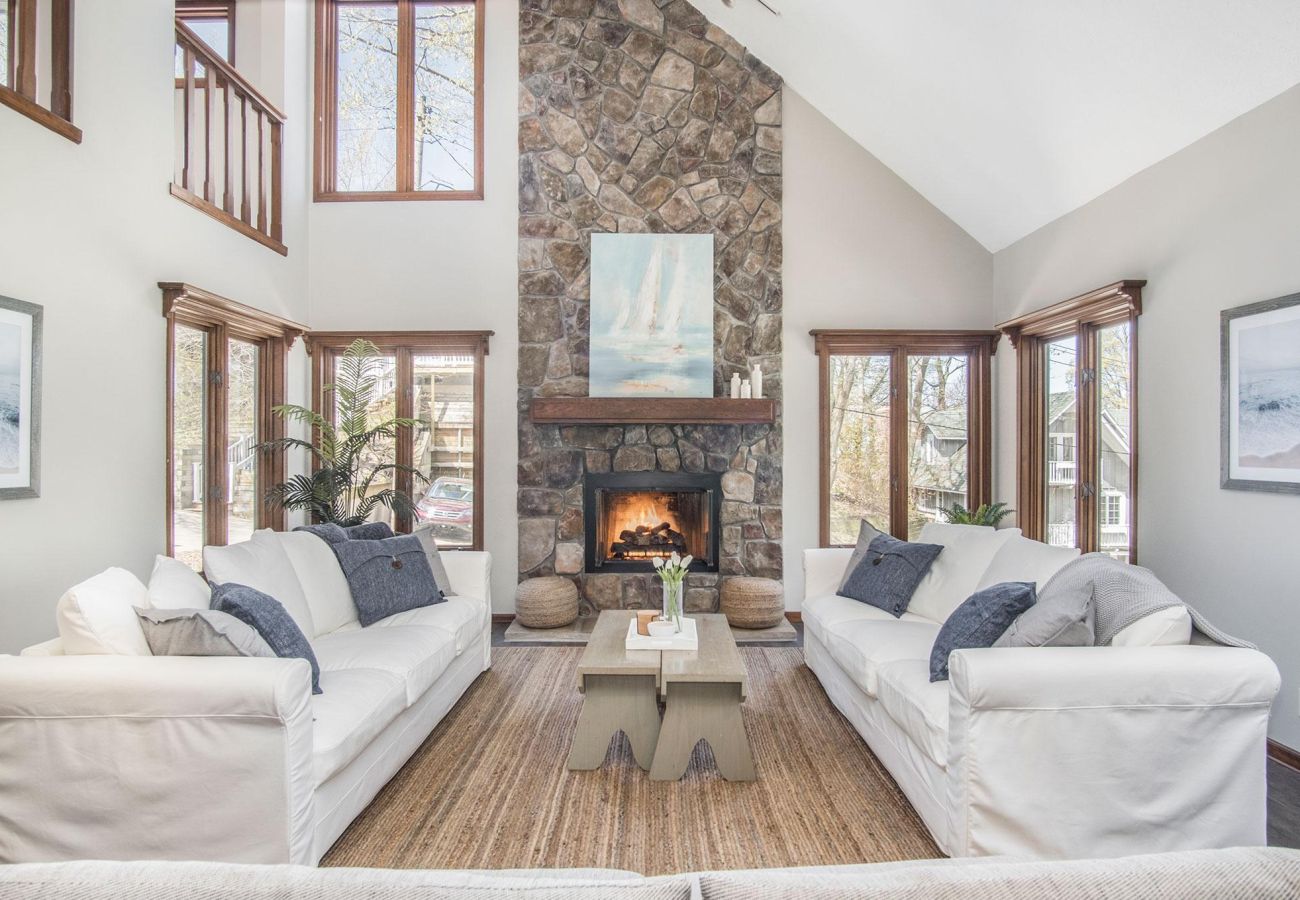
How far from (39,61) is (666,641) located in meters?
3.69

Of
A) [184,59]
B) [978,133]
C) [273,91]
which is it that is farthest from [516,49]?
[978,133]

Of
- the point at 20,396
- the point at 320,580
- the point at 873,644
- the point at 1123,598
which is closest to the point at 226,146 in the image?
the point at 20,396

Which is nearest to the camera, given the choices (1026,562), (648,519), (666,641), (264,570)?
(264,570)

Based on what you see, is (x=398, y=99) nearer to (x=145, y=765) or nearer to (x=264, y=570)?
(x=264, y=570)

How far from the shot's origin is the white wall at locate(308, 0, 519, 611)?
5.21 metres

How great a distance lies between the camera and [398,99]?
17.2 feet

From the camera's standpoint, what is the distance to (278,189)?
15.9 ft

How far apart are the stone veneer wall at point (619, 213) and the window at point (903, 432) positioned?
0.54 metres

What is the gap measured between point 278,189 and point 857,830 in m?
5.17

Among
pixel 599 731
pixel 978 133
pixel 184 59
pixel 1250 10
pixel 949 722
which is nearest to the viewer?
pixel 949 722

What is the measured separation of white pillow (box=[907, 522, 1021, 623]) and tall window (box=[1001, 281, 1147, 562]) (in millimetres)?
900

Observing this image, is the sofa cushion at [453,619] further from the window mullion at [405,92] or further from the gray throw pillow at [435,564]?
the window mullion at [405,92]

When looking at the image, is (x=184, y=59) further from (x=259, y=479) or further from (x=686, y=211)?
(x=686, y=211)

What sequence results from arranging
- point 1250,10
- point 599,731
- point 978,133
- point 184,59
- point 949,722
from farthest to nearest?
1. point 978,133
2. point 184,59
3. point 599,731
4. point 1250,10
5. point 949,722
